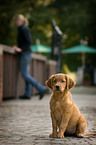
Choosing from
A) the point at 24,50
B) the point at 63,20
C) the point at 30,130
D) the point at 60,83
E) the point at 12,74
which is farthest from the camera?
the point at 63,20

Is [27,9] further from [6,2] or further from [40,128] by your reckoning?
[40,128]

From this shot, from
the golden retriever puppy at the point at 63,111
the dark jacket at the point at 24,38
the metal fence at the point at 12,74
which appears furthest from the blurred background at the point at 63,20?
the golden retriever puppy at the point at 63,111

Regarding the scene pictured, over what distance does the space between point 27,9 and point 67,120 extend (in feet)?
74.8

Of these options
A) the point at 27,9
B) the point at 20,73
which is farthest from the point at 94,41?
the point at 20,73

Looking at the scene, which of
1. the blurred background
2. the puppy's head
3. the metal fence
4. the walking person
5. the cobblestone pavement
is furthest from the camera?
the blurred background

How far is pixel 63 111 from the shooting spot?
12.8 ft

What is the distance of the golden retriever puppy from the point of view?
388 centimetres

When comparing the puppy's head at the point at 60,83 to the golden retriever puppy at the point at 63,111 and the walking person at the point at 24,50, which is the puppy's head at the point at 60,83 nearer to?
the golden retriever puppy at the point at 63,111

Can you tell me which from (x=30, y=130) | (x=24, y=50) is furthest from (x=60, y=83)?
(x=24, y=50)

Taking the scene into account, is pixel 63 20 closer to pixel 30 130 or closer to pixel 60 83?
pixel 30 130

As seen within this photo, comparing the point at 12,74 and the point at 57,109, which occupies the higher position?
the point at 12,74

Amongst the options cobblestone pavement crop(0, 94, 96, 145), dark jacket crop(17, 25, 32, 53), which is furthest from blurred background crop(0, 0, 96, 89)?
cobblestone pavement crop(0, 94, 96, 145)

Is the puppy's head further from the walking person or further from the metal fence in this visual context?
the walking person

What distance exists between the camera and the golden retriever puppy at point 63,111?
12.7ft
